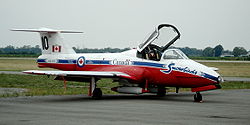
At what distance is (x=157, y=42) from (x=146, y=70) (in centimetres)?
156

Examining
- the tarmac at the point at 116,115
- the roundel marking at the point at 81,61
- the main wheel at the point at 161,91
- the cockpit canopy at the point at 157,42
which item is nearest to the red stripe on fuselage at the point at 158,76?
the roundel marking at the point at 81,61

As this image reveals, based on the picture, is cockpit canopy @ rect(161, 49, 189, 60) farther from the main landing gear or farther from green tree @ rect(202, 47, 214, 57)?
green tree @ rect(202, 47, 214, 57)

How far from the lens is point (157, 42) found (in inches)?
859

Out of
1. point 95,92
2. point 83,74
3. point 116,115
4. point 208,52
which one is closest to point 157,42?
point 95,92

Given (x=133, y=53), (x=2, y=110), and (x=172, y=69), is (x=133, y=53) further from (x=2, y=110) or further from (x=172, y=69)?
(x=2, y=110)

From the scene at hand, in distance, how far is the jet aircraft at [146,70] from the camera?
770 inches

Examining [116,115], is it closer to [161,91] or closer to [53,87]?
[161,91]

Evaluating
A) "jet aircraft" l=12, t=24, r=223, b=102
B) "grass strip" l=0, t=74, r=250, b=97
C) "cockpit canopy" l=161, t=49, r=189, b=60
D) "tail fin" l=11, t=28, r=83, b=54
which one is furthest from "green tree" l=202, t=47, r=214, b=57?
"cockpit canopy" l=161, t=49, r=189, b=60

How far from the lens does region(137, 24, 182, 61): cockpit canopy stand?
21.3m

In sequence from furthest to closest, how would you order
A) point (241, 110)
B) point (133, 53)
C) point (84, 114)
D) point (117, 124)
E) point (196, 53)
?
point (196, 53), point (133, 53), point (241, 110), point (84, 114), point (117, 124)

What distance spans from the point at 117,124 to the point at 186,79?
8.60 m

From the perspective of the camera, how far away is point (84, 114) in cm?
1399

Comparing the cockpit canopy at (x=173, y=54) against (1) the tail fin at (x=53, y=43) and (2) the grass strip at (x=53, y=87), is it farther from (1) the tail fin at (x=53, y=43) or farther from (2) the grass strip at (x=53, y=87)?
(1) the tail fin at (x=53, y=43)

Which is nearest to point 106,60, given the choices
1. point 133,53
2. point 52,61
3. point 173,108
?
point 133,53
